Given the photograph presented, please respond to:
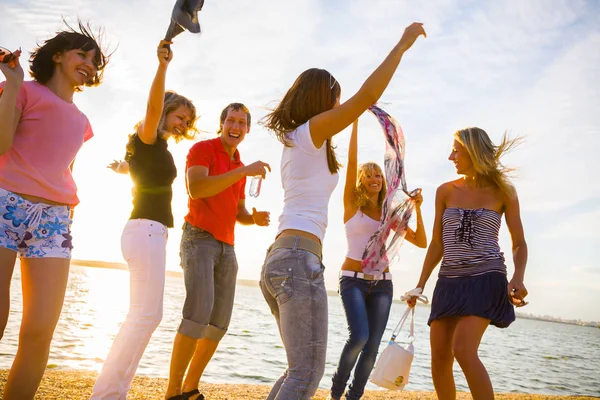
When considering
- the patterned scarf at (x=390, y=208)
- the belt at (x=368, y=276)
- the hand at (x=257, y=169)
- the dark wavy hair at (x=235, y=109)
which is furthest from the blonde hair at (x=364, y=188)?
the hand at (x=257, y=169)

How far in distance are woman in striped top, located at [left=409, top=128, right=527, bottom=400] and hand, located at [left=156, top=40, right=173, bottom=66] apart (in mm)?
2435

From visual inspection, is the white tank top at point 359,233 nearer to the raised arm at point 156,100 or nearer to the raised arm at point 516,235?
the raised arm at point 516,235

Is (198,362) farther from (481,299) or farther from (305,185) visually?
(305,185)

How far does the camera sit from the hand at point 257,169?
295 cm

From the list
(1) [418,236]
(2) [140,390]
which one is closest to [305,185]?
(1) [418,236]

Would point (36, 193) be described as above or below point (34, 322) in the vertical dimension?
above

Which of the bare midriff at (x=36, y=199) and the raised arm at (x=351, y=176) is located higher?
the raised arm at (x=351, y=176)

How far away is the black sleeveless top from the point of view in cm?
388

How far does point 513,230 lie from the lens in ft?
14.1

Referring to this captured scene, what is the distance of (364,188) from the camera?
5672 millimetres

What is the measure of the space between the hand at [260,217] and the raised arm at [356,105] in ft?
4.41

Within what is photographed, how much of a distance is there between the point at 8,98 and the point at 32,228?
0.67 meters

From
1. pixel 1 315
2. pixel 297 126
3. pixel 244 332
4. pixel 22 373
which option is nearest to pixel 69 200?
pixel 1 315

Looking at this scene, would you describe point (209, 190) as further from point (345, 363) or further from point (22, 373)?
point (345, 363)
